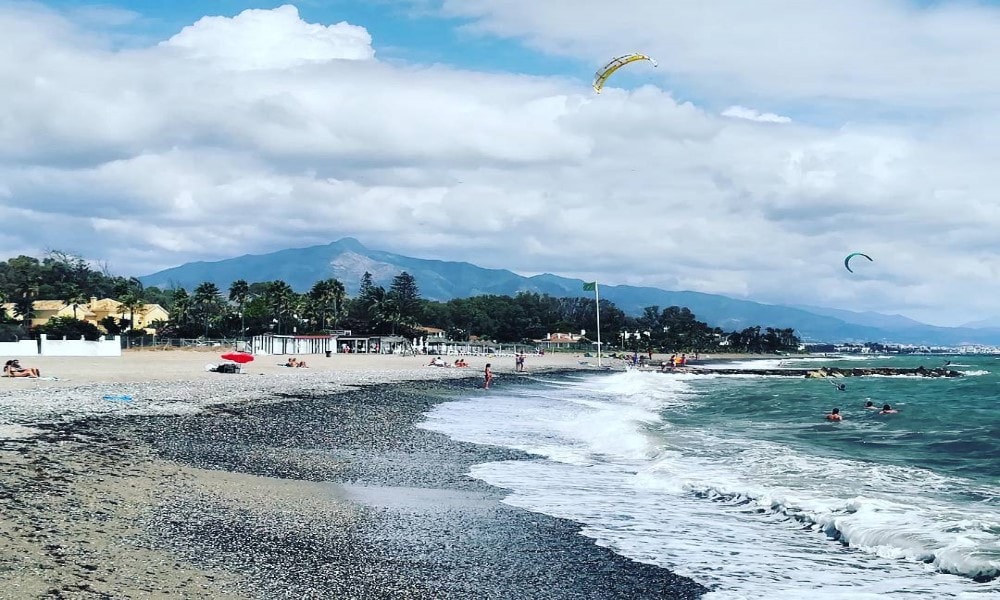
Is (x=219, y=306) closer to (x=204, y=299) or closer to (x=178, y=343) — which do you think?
(x=204, y=299)

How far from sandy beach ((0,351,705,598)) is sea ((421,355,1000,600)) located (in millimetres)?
985

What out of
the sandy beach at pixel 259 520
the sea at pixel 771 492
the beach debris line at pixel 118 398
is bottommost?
the sea at pixel 771 492

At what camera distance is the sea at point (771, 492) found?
1044cm

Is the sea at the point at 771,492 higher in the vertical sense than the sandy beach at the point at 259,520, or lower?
lower

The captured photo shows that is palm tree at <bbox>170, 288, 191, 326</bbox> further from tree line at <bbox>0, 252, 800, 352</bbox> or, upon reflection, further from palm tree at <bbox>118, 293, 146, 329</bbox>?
palm tree at <bbox>118, 293, 146, 329</bbox>

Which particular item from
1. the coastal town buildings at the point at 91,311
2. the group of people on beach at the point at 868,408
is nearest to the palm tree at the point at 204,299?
the coastal town buildings at the point at 91,311

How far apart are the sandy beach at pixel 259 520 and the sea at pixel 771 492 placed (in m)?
0.99

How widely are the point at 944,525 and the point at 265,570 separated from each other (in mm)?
10629

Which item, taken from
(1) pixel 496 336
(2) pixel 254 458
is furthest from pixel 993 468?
(1) pixel 496 336

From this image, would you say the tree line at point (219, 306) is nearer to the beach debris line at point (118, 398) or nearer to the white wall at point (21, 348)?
the white wall at point (21, 348)

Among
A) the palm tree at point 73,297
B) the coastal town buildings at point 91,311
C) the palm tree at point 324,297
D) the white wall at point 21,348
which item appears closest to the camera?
the white wall at point 21,348

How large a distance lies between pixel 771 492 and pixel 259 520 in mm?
9598

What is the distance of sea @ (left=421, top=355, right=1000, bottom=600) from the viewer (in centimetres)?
Result: 1044

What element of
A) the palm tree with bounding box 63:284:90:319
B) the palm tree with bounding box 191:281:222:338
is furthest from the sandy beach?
the palm tree with bounding box 191:281:222:338
